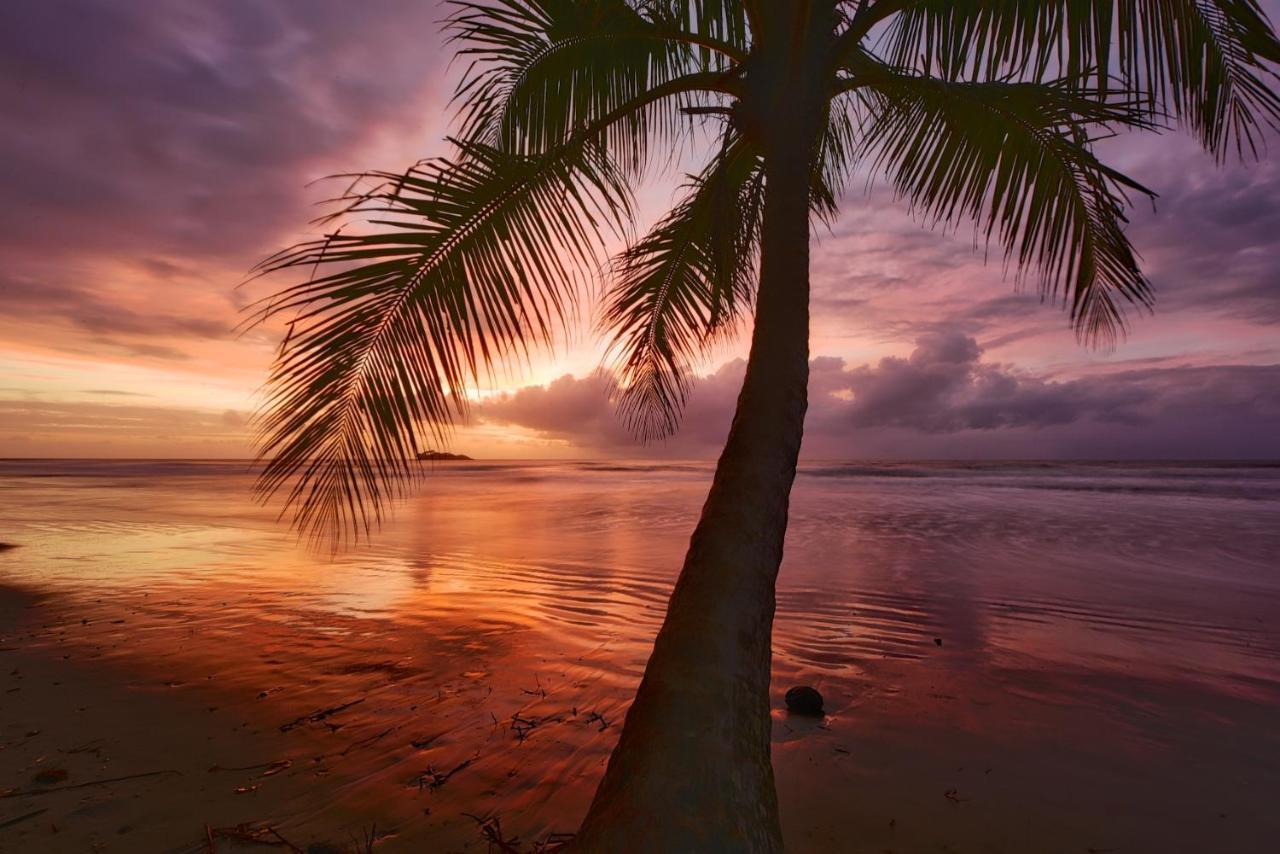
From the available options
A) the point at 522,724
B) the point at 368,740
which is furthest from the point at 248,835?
the point at 522,724

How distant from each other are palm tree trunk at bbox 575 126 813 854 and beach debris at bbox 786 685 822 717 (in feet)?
5.85

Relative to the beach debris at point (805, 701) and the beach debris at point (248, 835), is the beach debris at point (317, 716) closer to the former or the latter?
the beach debris at point (248, 835)

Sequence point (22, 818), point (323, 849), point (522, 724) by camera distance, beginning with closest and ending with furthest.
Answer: point (323, 849)
point (22, 818)
point (522, 724)

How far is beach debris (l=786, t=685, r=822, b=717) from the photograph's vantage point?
3.32 meters

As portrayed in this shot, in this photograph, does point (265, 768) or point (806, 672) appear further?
point (806, 672)

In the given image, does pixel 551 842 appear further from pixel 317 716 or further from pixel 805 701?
pixel 317 716

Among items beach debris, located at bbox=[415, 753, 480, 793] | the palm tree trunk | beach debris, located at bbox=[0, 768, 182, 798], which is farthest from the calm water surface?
beach debris, located at bbox=[0, 768, 182, 798]

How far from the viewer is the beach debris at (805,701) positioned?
3318mm

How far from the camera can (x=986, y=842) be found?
2246 mm

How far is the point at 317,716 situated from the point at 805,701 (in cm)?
258

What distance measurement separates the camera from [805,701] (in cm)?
334

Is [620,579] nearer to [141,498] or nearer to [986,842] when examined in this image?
[986,842]

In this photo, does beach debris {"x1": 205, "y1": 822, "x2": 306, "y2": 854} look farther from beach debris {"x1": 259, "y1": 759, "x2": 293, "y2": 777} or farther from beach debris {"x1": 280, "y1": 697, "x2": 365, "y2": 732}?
beach debris {"x1": 280, "y1": 697, "x2": 365, "y2": 732}

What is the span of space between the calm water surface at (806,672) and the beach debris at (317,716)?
0.04m
